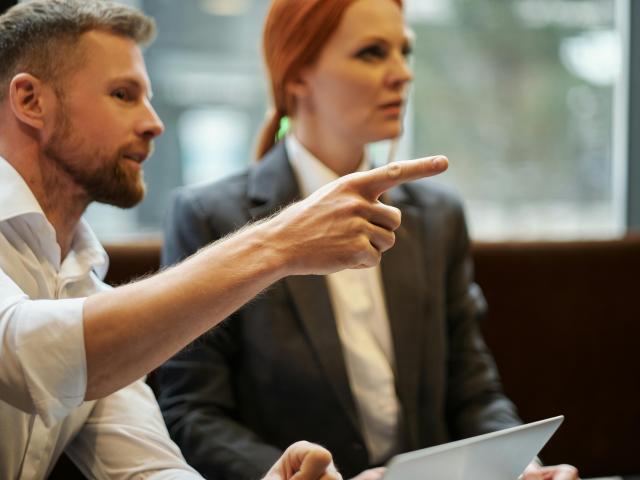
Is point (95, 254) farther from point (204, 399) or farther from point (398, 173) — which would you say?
point (398, 173)

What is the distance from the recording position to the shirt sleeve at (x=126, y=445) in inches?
49.1

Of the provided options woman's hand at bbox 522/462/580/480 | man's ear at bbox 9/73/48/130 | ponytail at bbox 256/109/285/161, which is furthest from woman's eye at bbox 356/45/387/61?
woman's hand at bbox 522/462/580/480

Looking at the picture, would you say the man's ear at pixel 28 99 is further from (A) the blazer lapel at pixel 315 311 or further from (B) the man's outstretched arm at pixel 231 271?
(A) the blazer lapel at pixel 315 311

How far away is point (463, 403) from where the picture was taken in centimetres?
171

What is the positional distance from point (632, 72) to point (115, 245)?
2117mm

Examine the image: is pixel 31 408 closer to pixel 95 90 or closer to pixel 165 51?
pixel 95 90

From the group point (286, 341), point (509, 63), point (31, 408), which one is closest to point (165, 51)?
point (509, 63)

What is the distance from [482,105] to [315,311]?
6.75ft

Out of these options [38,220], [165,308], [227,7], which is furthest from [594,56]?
[165,308]

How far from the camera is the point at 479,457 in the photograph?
0.97 meters

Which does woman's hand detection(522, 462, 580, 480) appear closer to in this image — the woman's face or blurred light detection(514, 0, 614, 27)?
the woman's face

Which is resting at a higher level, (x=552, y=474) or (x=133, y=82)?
(x=133, y=82)

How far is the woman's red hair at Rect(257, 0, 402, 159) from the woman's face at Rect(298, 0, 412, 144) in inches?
0.7

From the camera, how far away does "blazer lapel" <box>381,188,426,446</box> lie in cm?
163
